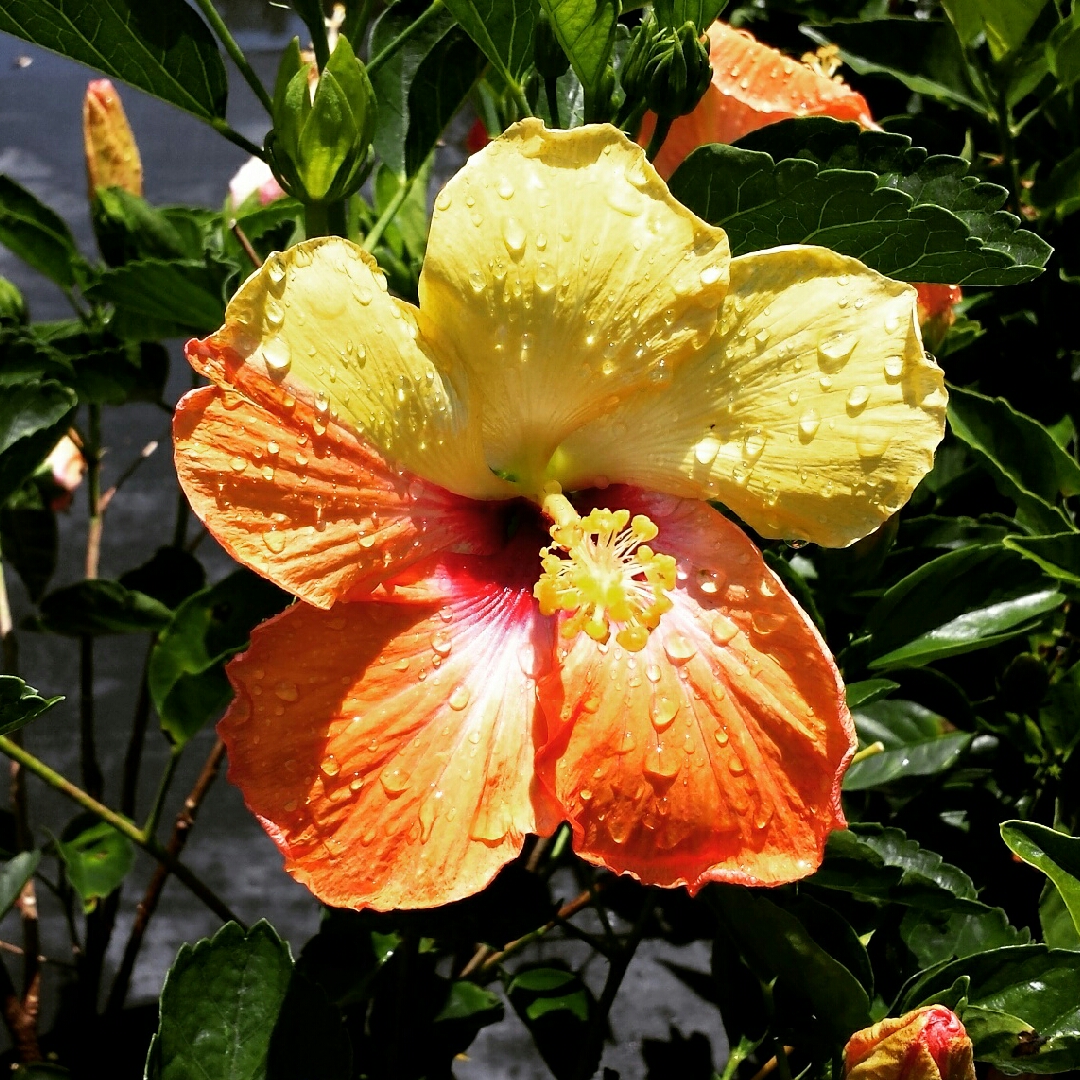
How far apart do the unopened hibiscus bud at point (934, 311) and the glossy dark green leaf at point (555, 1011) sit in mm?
750

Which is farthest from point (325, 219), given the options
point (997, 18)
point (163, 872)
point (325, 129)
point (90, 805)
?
point (163, 872)

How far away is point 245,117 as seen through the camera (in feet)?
9.75

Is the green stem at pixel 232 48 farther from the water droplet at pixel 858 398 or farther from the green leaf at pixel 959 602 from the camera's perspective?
the green leaf at pixel 959 602

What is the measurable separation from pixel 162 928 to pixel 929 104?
1694mm

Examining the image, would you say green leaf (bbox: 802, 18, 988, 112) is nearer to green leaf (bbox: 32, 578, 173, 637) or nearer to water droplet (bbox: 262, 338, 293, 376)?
water droplet (bbox: 262, 338, 293, 376)

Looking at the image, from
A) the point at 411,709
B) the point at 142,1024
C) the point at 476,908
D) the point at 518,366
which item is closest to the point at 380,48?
the point at 518,366

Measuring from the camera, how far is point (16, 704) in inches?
23.4

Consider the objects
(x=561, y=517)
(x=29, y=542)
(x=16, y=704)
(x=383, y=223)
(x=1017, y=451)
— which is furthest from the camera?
(x=29, y=542)

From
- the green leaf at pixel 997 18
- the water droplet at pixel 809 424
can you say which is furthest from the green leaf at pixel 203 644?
the green leaf at pixel 997 18

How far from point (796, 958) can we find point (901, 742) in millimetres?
304

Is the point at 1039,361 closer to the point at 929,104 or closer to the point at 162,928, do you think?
the point at 929,104

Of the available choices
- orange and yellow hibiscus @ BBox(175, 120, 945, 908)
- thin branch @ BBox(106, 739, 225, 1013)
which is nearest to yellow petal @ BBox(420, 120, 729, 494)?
orange and yellow hibiscus @ BBox(175, 120, 945, 908)

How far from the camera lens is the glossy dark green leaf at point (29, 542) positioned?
134 centimetres

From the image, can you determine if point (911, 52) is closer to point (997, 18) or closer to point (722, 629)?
point (997, 18)
